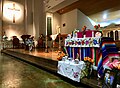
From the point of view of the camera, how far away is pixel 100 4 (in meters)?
8.03

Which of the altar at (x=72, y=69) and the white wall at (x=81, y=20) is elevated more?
the white wall at (x=81, y=20)

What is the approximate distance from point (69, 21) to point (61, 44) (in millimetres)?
1796

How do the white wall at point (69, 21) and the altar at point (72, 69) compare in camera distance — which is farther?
the white wall at point (69, 21)

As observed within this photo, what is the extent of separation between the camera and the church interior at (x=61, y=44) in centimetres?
284

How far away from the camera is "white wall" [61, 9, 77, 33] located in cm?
990

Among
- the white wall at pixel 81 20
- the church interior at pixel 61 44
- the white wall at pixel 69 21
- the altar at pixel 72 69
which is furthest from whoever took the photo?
the white wall at pixel 69 21

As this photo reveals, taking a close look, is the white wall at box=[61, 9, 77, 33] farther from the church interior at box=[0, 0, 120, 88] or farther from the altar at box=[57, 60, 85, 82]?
the altar at box=[57, 60, 85, 82]

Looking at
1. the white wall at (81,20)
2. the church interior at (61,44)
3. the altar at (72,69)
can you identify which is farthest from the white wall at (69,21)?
the altar at (72,69)

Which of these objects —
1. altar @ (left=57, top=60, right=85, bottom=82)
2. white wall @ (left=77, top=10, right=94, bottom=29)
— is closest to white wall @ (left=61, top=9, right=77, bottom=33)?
white wall @ (left=77, top=10, right=94, bottom=29)

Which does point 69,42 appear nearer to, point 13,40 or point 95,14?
point 95,14

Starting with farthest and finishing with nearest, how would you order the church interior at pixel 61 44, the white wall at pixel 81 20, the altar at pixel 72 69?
the white wall at pixel 81 20, the altar at pixel 72 69, the church interior at pixel 61 44

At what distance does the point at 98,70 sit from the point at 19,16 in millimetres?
11250

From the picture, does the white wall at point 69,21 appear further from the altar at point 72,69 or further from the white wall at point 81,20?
the altar at point 72,69

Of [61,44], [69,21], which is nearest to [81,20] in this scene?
[69,21]
